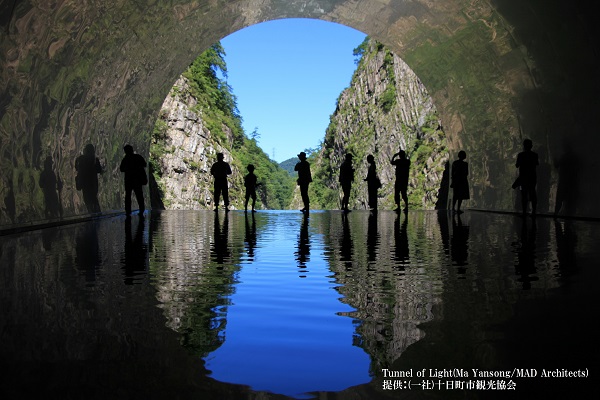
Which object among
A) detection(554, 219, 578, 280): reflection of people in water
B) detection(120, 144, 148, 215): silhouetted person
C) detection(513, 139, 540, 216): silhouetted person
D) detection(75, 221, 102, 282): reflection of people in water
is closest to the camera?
detection(554, 219, 578, 280): reflection of people in water

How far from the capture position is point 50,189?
13.5 m

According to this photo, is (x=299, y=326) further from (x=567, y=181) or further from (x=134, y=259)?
(x=567, y=181)

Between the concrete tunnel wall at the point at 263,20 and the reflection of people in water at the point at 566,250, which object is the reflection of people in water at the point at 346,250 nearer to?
the reflection of people in water at the point at 566,250

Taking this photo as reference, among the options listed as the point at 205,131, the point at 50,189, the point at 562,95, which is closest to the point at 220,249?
the point at 50,189

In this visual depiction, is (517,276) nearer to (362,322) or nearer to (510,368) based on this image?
(362,322)

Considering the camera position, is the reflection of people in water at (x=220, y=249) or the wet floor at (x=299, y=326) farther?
the reflection of people in water at (x=220, y=249)

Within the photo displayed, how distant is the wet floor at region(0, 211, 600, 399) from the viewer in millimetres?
2361

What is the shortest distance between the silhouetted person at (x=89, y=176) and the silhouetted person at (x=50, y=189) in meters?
2.01

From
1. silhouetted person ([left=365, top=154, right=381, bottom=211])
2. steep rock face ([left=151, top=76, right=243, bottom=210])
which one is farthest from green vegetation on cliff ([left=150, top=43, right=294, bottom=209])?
silhouetted person ([left=365, top=154, right=381, bottom=211])

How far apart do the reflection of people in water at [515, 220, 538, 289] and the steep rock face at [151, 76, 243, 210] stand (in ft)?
140

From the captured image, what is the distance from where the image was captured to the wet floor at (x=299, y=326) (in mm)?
2361

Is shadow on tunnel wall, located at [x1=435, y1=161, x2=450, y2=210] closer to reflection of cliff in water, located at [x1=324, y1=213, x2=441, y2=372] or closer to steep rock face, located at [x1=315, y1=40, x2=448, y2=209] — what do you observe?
steep rock face, located at [x1=315, y1=40, x2=448, y2=209]

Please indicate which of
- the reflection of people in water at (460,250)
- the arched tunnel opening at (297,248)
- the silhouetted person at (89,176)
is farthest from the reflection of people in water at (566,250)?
the silhouetted person at (89,176)

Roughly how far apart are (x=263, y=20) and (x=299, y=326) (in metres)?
19.6
